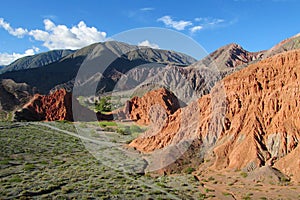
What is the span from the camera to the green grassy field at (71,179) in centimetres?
2366

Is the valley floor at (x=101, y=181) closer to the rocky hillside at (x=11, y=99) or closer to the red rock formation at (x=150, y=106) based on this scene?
the red rock formation at (x=150, y=106)

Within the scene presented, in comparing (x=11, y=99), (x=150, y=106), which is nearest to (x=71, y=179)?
(x=150, y=106)

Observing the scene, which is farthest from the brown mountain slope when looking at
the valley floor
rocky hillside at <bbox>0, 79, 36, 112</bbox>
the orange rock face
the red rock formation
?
rocky hillside at <bbox>0, 79, 36, 112</bbox>

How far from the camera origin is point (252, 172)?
27.8 meters

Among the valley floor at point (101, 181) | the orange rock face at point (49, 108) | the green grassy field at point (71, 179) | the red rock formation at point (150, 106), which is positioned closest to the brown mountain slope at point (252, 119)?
the valley floor at point (101, 181)

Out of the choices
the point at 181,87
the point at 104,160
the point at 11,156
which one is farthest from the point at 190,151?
the point at 181,87

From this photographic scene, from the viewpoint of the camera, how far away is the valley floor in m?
23.6

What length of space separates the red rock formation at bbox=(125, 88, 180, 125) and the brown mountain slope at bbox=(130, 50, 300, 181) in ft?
133

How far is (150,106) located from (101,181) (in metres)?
58.0

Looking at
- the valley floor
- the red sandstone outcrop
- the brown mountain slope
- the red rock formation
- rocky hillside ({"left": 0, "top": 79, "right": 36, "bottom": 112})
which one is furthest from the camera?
rocky hillside ({"left": 0, "top": 79, "right": 36, "bottom": 112})

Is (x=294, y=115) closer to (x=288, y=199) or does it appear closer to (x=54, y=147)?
(x=288, y=199)

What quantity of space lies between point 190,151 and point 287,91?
40.0 ft

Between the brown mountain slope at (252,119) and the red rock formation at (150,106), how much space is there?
40400 mm

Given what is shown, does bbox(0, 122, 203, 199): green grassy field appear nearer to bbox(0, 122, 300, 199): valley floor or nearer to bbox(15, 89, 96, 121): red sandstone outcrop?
bbox(0, 122, 300, 199): valley floor
